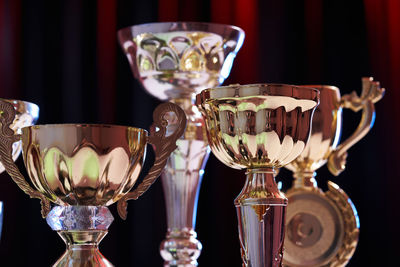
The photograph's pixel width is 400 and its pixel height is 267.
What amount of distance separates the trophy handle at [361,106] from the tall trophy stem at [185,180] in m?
0.17

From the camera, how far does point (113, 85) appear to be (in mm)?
1455

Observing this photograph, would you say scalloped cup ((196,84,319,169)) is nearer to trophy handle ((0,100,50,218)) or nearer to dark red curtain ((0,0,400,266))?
trophy handle ((0,100,50,218))

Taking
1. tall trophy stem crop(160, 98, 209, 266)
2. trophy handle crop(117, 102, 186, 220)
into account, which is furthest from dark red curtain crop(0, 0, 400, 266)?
trophy handle crop(117, 102, 186, 220)

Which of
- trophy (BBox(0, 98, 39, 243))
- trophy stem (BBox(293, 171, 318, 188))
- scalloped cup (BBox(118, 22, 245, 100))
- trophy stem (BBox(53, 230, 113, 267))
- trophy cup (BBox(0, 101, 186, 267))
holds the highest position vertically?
scalloped cup (BBox(118, 22, 245, 100))

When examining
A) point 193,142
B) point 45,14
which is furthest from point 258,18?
point 193,142

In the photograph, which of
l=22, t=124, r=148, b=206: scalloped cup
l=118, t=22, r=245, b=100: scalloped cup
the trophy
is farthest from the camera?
l=118, t=22, r=245, b=100: scalloped cup

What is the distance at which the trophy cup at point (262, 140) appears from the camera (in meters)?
0.66

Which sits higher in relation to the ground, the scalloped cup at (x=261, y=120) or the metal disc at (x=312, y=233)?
the scalloped cup at (x=261, y=120)

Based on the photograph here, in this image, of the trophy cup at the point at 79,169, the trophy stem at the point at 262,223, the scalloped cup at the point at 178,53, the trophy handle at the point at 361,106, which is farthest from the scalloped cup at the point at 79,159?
the trophy handle at the point at 361,106

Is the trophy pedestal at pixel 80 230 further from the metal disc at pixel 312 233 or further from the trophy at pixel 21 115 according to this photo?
the metal disc at pixel 312 233

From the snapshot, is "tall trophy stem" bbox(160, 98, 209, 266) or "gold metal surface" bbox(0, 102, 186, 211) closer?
"gold metal surface" bbox(0, 102, 186, 211)

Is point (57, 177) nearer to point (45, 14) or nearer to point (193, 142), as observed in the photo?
point (193, 142)

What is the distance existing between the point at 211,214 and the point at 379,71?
0.43m

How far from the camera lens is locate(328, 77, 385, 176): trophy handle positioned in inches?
36.5
